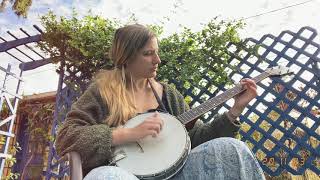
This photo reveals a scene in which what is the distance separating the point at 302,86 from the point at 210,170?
209 centimetres

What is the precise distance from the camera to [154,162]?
133cm

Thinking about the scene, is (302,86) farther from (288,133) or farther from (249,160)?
(249,160)

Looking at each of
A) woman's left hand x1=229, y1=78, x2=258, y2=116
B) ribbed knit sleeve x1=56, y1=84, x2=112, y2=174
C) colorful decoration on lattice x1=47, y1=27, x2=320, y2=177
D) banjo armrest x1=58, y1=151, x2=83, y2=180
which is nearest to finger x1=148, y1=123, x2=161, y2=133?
ribbed knit sleeve x1=56, y1=84, x2=112, y2=174

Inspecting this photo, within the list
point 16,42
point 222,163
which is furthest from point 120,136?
point 16,42

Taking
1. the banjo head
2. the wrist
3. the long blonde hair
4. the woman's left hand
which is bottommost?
the banjo head

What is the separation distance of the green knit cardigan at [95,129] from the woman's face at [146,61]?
140 mm

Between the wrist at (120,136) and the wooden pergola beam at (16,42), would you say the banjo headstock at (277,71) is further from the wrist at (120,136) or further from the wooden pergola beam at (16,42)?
the wooden pergola beam at (16,42)

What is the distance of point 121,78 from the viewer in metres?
1.65

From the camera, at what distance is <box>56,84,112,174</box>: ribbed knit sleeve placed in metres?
1.29

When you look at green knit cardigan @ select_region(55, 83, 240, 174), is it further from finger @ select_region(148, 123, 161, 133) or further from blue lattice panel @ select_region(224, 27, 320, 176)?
blue lattice panel @ select_region(224, 27, 320, 176)

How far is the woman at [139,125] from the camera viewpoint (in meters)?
1.22

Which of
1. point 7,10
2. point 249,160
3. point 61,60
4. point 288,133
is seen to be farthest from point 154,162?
point 7,10

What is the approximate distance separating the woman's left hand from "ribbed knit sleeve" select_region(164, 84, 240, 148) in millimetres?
55

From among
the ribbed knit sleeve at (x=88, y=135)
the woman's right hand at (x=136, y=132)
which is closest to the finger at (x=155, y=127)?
the woman's right hand at (x=136, y=132)
